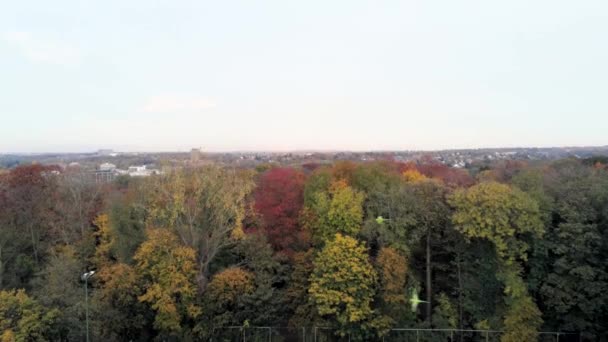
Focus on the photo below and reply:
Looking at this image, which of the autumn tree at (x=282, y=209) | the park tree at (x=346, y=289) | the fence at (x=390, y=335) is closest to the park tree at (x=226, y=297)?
the fence at (x=390, y=335)

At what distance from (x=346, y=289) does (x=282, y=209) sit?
5999 mm

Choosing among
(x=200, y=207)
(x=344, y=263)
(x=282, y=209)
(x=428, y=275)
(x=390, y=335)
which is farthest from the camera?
(x=282, y=209)

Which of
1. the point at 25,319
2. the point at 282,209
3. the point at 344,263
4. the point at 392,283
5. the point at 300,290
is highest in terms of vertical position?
the point at 282,209

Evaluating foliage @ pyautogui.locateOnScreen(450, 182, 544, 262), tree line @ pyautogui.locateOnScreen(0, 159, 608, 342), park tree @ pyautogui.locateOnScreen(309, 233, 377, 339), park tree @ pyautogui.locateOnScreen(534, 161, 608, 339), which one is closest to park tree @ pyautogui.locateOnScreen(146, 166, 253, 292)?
tree line @ pyautogui.locateOnScreen(0, 159, 608, 342)

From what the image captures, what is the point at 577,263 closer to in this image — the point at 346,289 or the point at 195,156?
the point at 346,289

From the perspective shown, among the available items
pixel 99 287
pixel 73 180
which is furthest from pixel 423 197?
pixel 73 180

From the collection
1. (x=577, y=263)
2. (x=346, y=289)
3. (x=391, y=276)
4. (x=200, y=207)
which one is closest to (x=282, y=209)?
(x=200, y=207)

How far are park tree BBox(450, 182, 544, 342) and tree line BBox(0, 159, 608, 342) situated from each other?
0.18ft

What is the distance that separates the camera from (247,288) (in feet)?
59.1

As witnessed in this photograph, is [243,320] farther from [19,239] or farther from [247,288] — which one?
→ [19,239]

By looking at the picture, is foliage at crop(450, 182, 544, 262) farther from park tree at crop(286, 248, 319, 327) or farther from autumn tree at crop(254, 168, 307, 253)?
autumn tree at crop(254, 168, 307, 253)

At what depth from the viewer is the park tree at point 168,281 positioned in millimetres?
17312

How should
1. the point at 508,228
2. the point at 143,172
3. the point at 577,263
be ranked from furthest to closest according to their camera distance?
the point at 143,172 → the point at 508,228 → the point at 577,263

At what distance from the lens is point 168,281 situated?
17.7 m
